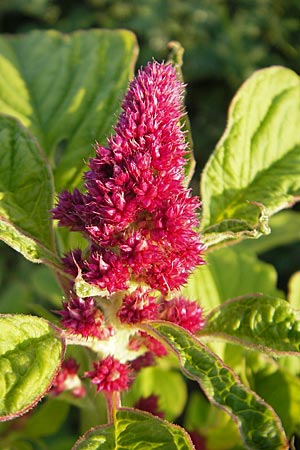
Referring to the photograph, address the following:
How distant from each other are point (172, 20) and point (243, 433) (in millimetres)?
4379

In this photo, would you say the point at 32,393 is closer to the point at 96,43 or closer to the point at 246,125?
the point at 246,125

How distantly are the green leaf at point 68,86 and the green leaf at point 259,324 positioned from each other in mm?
484

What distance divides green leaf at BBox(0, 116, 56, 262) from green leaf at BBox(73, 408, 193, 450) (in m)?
0.37

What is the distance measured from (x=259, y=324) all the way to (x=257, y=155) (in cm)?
44

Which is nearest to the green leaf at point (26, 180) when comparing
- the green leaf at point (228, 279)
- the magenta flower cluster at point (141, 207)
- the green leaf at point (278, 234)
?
the magenta flower cluster at point (141, 207)

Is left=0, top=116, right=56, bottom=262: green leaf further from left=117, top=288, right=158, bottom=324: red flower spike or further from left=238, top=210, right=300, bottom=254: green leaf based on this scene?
left=238, top=210, right=300, bottom=254: green leaf

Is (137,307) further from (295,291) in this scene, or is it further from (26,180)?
(295,291)

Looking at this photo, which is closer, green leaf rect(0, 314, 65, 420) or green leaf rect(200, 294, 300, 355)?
green leaf rect(0, 314, 65, 420)

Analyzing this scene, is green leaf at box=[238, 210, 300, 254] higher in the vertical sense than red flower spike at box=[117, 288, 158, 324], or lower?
lower

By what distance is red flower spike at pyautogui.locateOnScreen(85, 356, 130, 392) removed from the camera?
1.12m

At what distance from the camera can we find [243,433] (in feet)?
2.75

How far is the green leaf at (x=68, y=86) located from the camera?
1424mm

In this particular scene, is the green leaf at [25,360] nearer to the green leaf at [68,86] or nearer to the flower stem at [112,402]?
the flower stem at [112,402]

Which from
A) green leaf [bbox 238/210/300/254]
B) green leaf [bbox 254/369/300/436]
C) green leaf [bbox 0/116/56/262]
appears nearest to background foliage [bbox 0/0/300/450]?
green leaf [bbox 238/210/300/254]
